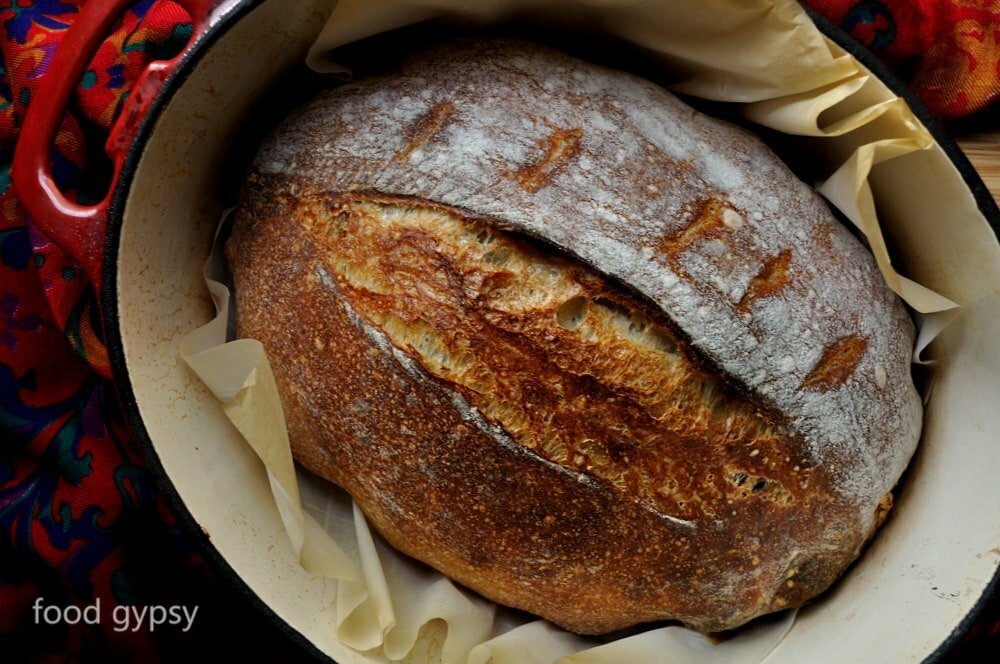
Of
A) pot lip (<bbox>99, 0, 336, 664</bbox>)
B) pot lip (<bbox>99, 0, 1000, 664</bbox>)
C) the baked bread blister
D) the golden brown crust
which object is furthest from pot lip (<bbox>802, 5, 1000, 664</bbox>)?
pot lip (<bbox>99, 0, 336, 664</bbox>)

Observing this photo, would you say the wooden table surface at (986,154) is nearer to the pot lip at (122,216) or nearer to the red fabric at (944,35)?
the red fabric at (944,35)

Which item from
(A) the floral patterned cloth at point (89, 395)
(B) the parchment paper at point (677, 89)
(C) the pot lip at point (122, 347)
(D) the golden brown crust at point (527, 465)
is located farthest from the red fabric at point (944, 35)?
(C) the pot lip at point (122, 347)

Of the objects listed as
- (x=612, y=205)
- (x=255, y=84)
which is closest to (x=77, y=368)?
(x=255, y=84)

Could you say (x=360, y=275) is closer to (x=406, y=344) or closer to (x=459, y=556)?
(x=406, y=344)

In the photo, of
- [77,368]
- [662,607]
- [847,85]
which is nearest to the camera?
[847,85]

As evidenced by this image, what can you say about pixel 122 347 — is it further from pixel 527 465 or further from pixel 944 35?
pixel 944 35
